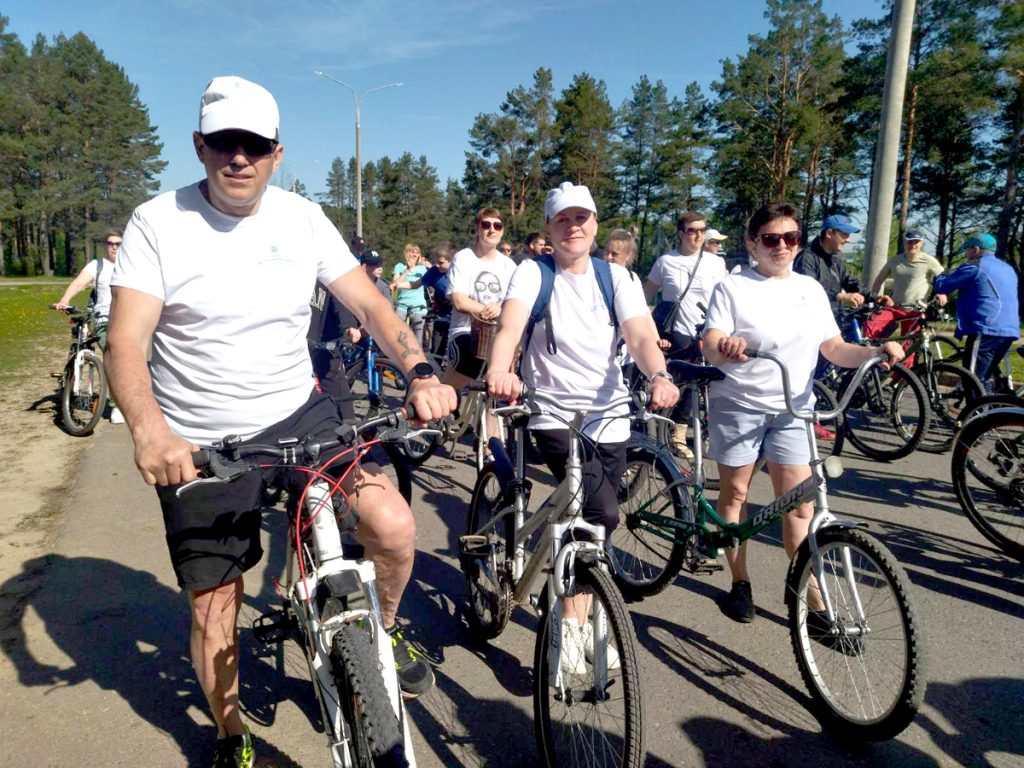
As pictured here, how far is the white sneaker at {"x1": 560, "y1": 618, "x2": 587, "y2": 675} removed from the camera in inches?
93.1

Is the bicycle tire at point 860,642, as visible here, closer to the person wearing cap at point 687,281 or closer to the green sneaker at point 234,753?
the green sneaker at point 234,753

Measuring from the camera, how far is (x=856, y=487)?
19.3 feet

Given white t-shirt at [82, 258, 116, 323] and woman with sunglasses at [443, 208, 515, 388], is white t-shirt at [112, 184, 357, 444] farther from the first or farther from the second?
white t-shirt at [82, 258, 116, 323]

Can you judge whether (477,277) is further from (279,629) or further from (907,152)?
(907,152)

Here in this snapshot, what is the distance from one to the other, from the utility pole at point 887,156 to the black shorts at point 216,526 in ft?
32.8

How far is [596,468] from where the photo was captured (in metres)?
2.99

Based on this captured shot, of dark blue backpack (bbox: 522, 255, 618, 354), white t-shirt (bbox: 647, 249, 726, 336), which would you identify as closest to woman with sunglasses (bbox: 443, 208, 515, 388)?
white t-shirt (bbox: 647, 249, 726, 336)

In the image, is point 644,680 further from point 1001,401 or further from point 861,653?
point 1001,401

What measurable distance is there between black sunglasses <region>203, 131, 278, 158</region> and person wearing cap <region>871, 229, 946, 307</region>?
8.96m

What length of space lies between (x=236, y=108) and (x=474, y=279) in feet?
15.1

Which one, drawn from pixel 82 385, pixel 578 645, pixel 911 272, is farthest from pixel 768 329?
pixel 82 385

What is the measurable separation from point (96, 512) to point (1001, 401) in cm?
636

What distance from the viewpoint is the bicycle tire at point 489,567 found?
3.26m

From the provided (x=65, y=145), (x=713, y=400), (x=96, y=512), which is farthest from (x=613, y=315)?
(x=65, y=145)
